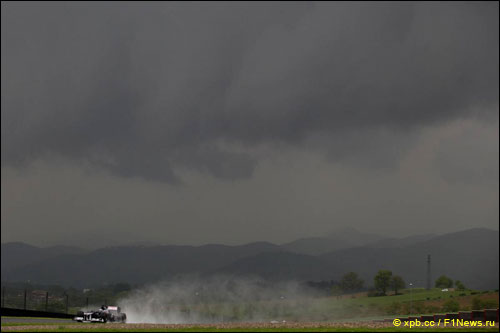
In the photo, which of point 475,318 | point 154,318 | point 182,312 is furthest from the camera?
point 182,312

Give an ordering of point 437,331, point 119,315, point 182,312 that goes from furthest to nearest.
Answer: point 182,312
point 119,315
point 437,331

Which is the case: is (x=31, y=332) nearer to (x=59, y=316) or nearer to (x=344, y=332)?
(x=344, y=332)

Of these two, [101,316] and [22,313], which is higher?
[101,316]

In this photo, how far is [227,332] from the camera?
53.4 meters

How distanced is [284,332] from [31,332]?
23.1m

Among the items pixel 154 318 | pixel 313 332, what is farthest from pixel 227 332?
pixel 154 318

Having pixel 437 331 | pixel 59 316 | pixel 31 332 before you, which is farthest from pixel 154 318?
pixel 437 331

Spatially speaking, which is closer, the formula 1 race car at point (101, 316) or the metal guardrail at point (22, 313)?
the formula 1 race car at point (101, 316)

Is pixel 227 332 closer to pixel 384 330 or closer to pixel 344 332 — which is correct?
pixel 344 332

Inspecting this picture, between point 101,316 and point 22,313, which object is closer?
point 101,316

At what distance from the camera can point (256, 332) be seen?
5266 cm

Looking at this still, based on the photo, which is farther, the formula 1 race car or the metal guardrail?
the metal guardrail

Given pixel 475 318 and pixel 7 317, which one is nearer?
pixel 475 318

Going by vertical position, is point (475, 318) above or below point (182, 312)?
above
